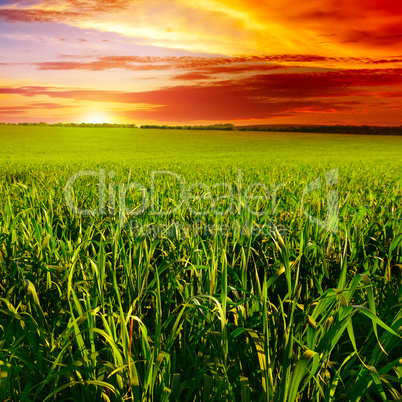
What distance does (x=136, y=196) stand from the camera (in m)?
4.08

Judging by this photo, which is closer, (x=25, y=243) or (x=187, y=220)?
(x=25, y=243)

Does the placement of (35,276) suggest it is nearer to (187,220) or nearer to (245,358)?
(245,358)

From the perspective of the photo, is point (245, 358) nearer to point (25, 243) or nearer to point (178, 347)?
point (178, 347)

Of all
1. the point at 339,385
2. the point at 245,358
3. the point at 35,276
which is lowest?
the point at 339,385

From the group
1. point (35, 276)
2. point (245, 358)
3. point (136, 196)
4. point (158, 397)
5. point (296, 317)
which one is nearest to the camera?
point (158, 397)

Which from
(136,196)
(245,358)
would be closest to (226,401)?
(245,358)

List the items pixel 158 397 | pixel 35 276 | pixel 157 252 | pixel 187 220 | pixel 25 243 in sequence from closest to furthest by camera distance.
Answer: pixel 158 397
pixel 35 276
pixel 25 243
pixel 157 252
pixel 187 220

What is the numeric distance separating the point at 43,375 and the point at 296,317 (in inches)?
41.6

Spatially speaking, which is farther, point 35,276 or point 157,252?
point 157,252

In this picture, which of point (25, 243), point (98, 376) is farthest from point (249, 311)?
point (25, 243)

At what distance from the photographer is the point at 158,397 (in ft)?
3.83

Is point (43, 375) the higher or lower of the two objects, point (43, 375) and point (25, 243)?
the lower

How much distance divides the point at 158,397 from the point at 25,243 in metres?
1.50

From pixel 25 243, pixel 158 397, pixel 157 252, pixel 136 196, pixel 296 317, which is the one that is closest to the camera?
pixel 158 397
